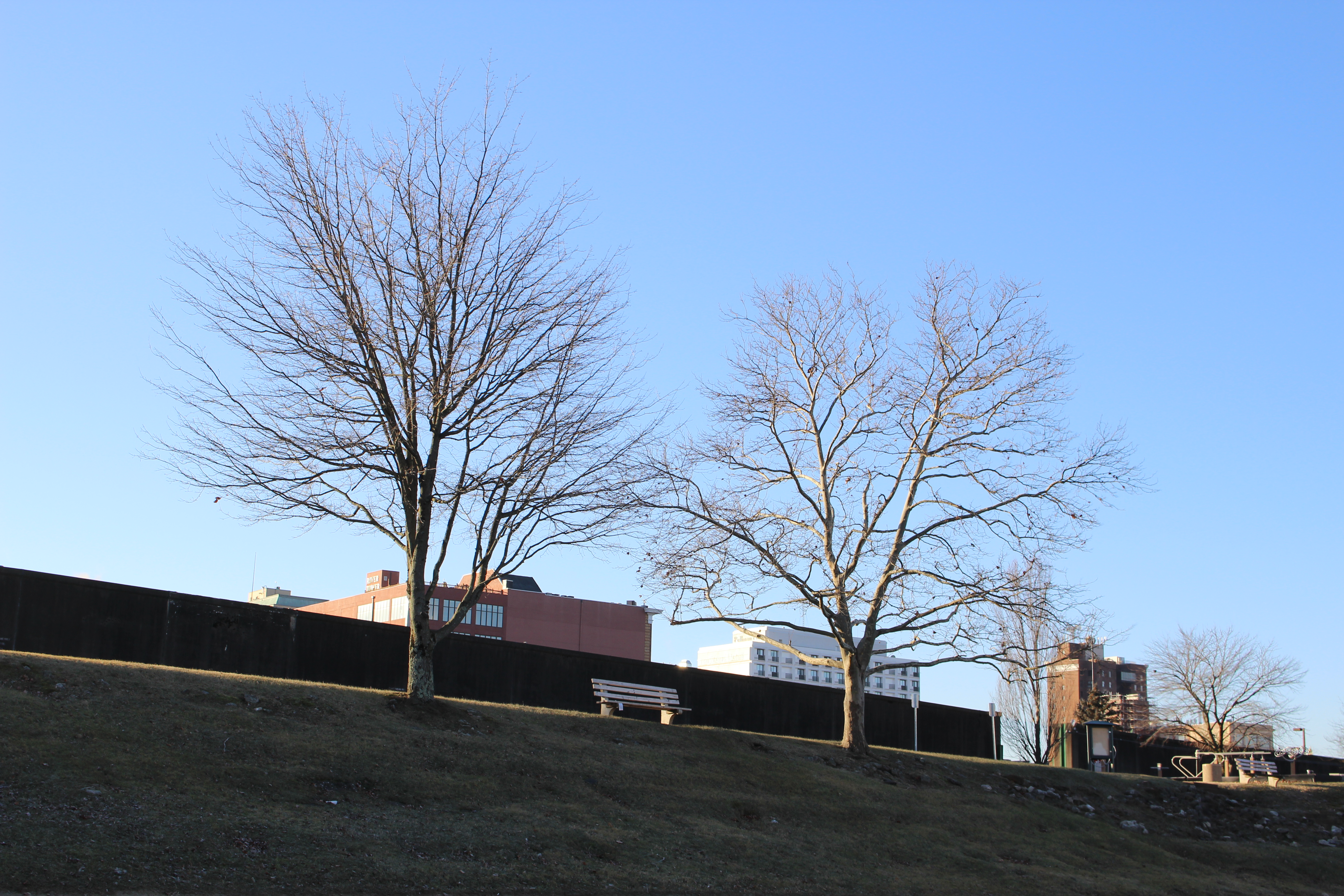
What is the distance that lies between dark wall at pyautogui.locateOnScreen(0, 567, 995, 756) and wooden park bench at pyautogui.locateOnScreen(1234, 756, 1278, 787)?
9011mm

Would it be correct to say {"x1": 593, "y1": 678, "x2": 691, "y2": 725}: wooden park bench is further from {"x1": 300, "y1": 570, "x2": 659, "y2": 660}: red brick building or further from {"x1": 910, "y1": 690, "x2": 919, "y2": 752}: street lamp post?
{"x1": 300, "y1": 570, "x2": 659, "y2": 660}: red brick building

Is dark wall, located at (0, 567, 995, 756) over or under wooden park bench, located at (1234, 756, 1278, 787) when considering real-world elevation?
over

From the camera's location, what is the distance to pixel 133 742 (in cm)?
1302

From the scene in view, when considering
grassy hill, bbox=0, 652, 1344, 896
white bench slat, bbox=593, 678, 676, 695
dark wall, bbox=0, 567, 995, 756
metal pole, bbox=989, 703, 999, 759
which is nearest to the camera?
grassy hill, bbox=0, 652, 1344, 896

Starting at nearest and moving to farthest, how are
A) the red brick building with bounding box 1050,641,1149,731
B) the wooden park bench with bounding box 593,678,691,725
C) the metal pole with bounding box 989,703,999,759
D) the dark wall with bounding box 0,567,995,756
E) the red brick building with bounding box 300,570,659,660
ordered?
the dark wall with bounding box 0,567,995,756 → the wooden park bench with bounding box 593,678,691,725 → the red brick building with bounding box 1050,641,1149,731 → the metal pole with bounding box 989,703,999,759 → the red brick building with bounding box 300,570,659,660

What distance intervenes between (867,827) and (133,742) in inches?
434

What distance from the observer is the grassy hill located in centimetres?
1065

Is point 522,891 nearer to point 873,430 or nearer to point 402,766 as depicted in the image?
point 402,766

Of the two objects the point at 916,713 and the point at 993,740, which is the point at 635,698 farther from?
the point at 993,740

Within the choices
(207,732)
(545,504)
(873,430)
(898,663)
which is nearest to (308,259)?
(545,504)

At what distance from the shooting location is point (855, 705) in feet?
80.5

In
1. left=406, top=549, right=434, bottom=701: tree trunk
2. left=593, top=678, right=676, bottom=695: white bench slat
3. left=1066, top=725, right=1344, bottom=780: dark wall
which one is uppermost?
left=406, top=549, right=434, bottom=701: tree trunk

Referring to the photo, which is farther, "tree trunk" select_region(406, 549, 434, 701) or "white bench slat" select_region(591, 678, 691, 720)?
"white bench slat" select_region(591, 678, 691, 720)

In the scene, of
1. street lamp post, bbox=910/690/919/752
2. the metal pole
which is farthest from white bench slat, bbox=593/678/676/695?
the metal pole
